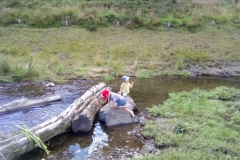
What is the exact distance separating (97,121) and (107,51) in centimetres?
1058

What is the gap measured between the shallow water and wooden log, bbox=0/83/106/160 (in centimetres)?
36

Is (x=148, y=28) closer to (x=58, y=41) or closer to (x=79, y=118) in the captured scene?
(x=58, y=41)

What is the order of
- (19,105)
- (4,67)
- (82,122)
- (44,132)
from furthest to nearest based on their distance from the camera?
(4,67), (19,105), (82,122), (44,132)

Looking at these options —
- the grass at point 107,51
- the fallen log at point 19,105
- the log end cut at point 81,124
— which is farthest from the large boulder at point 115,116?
the grass at point 107,51

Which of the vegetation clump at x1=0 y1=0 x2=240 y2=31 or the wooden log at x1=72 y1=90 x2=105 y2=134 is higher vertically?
the vegetation clump at x1=0 y1=0 x2=240 y2=31

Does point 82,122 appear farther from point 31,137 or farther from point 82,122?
point 31,137

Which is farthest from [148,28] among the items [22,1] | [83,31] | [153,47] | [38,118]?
[38,118]

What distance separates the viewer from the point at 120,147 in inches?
354

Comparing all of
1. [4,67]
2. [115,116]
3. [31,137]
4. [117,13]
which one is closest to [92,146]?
[115,116]

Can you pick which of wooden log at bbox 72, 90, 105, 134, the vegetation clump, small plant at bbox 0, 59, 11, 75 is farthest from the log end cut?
the vegetation clump

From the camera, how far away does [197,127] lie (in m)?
9.92

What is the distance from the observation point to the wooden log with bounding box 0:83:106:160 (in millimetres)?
7500

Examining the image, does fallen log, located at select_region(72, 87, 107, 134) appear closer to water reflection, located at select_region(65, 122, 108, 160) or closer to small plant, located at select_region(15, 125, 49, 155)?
water reflection, located at select_region(65, 122, 108, 160)

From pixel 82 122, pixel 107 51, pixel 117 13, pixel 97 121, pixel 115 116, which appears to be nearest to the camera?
pixel 82 122
